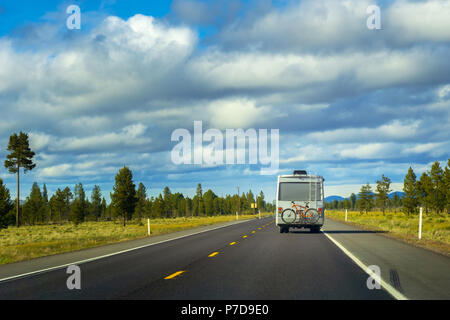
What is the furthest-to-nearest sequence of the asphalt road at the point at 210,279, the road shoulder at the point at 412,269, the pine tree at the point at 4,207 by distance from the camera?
the pine tree at the point at 4,207, the road shoulder at the point at 412,269, the asphalt road at the point at 210,279

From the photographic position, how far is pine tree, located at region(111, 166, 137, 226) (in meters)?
66.7

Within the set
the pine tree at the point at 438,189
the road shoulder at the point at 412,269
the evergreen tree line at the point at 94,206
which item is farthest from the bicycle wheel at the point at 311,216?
the pine tree at the point at 438,189

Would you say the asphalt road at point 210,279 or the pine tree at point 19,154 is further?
the pine tree at point 19,154

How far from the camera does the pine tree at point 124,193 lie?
6669 cm

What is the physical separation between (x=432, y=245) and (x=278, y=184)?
32.4 ft

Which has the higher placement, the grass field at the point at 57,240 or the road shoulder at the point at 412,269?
the road shoulder at the point at 412,269

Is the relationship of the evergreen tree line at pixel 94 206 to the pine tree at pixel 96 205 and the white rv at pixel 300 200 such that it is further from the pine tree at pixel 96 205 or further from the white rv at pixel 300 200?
the white rv at pixel 300 200

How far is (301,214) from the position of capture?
2745cm

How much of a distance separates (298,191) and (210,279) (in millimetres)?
17775

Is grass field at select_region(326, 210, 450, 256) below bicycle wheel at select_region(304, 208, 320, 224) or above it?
below

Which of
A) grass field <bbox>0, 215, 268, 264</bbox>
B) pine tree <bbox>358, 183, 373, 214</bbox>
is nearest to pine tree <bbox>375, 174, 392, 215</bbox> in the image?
pine tree <bbox>358, 183, 373, 214</bbox>

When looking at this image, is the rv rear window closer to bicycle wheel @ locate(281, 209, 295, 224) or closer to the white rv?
the white rv

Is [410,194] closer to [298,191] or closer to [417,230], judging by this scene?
[417,230]

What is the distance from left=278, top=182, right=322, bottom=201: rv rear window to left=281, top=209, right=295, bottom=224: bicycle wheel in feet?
2.20
